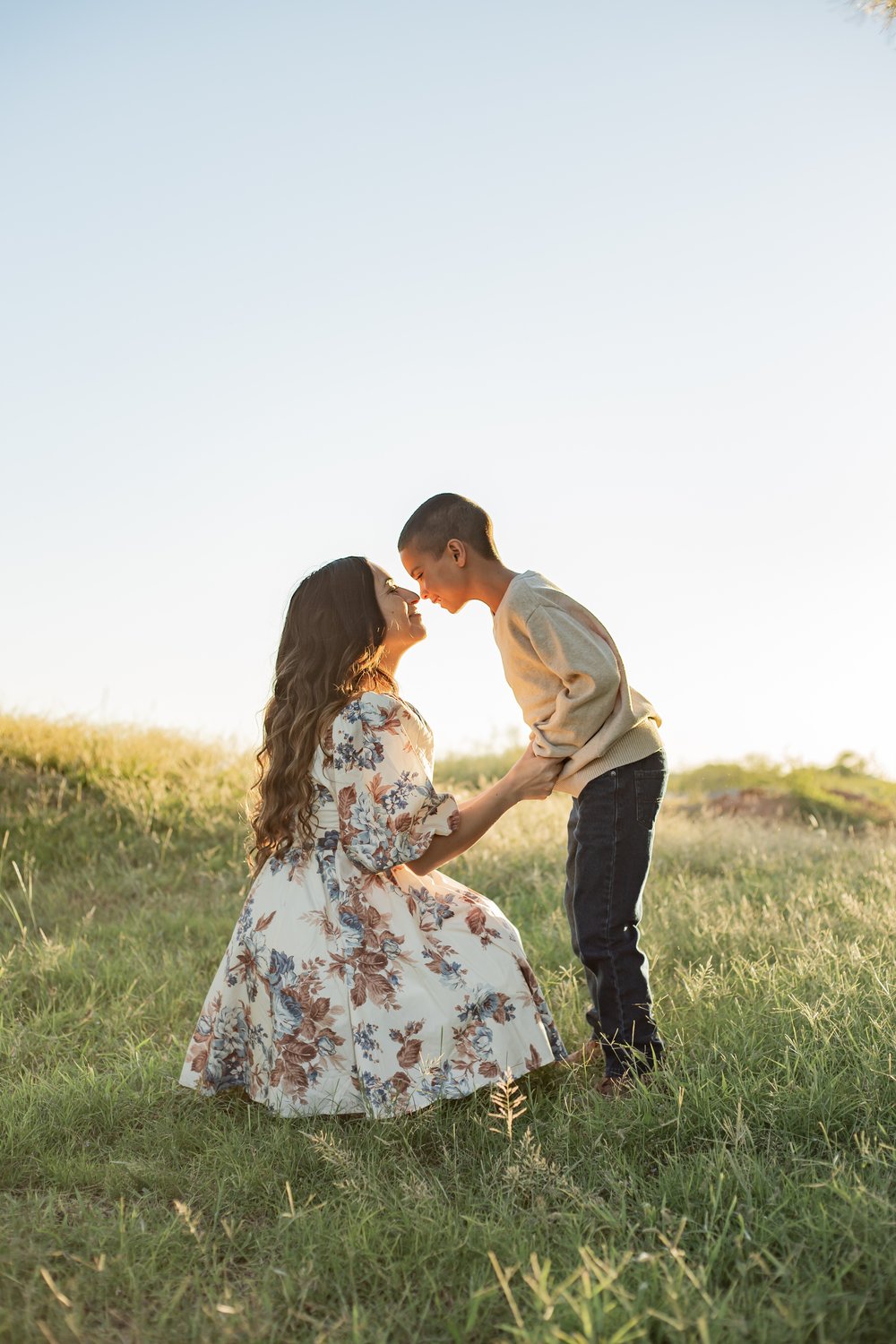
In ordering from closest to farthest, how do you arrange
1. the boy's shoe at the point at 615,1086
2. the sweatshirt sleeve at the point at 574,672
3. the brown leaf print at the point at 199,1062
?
the boy's shoe at the point at 615,1086 → the sweatshirt sleeve at the point at 574,672 → the brown leaf print at the point at 199,1062

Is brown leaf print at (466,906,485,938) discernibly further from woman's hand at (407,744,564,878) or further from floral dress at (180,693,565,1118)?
woman's hand at (407,744,564,878)

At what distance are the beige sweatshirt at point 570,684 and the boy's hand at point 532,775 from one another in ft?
0.11

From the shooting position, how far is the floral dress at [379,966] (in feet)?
11.2

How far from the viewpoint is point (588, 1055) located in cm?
380

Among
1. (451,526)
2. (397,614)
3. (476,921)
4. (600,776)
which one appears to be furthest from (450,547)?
(476,921)

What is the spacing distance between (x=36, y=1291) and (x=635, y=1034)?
2.02m

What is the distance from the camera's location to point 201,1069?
12.3 ft

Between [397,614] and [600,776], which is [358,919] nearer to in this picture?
[600,776]

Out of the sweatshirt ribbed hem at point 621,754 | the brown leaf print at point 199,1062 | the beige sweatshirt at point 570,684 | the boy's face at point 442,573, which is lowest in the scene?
the brown leaf print at point 199,1062

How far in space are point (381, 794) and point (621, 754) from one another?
2.78 feet

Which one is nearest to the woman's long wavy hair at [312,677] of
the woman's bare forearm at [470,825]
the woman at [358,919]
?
the woman at [358,919]

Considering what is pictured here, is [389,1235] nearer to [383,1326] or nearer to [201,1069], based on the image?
[383,1326]

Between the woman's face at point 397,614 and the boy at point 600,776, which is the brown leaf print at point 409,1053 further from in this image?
the woman's face at point 397,614

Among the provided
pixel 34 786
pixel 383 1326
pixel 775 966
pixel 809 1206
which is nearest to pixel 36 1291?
pixel 383 1326
